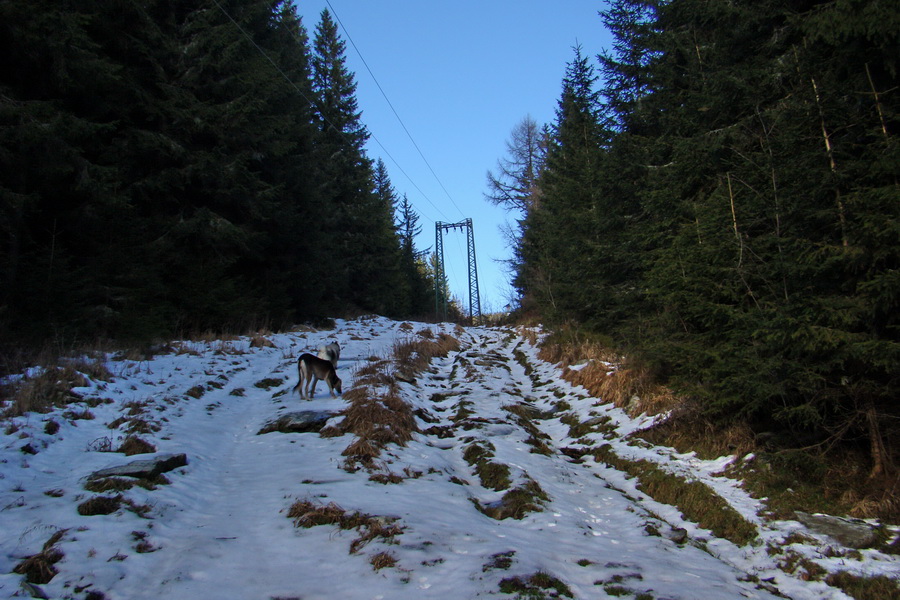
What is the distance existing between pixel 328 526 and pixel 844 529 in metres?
5.15

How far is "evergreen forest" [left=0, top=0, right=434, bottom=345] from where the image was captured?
948cm

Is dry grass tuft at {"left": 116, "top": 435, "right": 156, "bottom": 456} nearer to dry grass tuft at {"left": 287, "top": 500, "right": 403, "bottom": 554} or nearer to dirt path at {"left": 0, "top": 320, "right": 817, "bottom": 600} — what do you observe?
dirt path at {"left": 0, "top": 320, "right": 817, "bottom": 600}

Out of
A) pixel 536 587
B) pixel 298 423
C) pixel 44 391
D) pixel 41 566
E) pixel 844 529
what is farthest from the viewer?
pixel 298 423

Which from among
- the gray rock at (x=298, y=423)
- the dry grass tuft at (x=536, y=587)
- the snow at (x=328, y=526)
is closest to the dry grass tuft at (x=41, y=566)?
the snow at (x=328, y=526)

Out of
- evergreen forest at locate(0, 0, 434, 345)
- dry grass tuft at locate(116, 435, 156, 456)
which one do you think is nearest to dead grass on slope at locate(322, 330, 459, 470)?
dry grass tuft at locate(116, 435, 156, 456)

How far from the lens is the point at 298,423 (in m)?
8.10

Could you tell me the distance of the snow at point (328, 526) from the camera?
12.0 feet

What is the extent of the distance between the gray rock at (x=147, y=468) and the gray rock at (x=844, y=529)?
723 cm

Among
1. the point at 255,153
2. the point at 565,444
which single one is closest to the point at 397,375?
the point at 565,444

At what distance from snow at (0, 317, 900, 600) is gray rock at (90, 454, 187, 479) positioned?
0.14 meters

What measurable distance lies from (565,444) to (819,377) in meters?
4.98

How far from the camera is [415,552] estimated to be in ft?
13.4

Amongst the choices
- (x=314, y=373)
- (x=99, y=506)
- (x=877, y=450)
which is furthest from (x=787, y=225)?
(x=314, y=373)

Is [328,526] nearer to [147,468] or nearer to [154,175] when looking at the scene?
[147,468]
